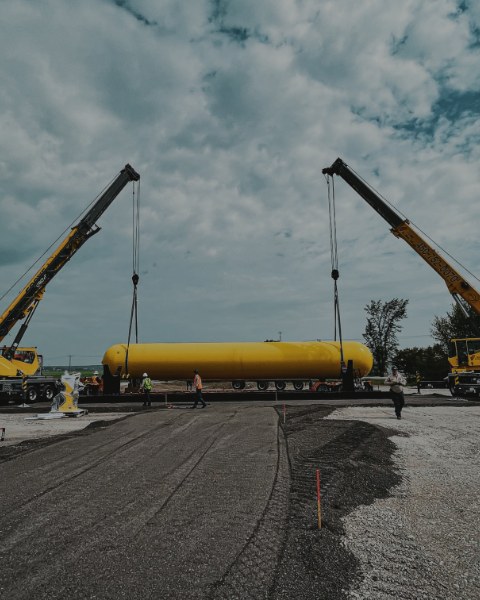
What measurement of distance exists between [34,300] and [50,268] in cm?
A: 180

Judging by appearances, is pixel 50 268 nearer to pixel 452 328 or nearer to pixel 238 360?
pixel 238 360

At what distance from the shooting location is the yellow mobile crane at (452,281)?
2048 centimetres

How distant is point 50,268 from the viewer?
69.1ft

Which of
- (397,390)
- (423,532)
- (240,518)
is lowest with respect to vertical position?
(423,532)

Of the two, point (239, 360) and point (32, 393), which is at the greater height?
point (239, 360)

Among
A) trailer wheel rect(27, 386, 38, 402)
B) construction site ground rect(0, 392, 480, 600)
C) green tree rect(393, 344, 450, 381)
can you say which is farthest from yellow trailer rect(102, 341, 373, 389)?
green tree rect(393, 344, 450, 381)

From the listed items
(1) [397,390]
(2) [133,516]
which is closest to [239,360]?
(1) [397,390]

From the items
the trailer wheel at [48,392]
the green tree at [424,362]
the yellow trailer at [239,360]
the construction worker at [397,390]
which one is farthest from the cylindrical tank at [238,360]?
the green tree at [424,362]

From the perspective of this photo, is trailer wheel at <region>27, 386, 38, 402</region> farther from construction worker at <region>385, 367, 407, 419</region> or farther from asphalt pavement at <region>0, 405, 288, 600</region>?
construction worker at <region>385, 367, 407, 419</region>

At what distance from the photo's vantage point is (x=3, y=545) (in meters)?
4.05

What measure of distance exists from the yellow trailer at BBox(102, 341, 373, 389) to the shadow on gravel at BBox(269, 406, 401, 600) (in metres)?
11.0

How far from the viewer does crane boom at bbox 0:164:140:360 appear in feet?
67.4

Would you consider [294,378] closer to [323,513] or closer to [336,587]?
[323,513]

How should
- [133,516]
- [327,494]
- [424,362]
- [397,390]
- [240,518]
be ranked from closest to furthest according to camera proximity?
[240,518] < [133,516] < [327,494] < [397,390] < [424,362]
